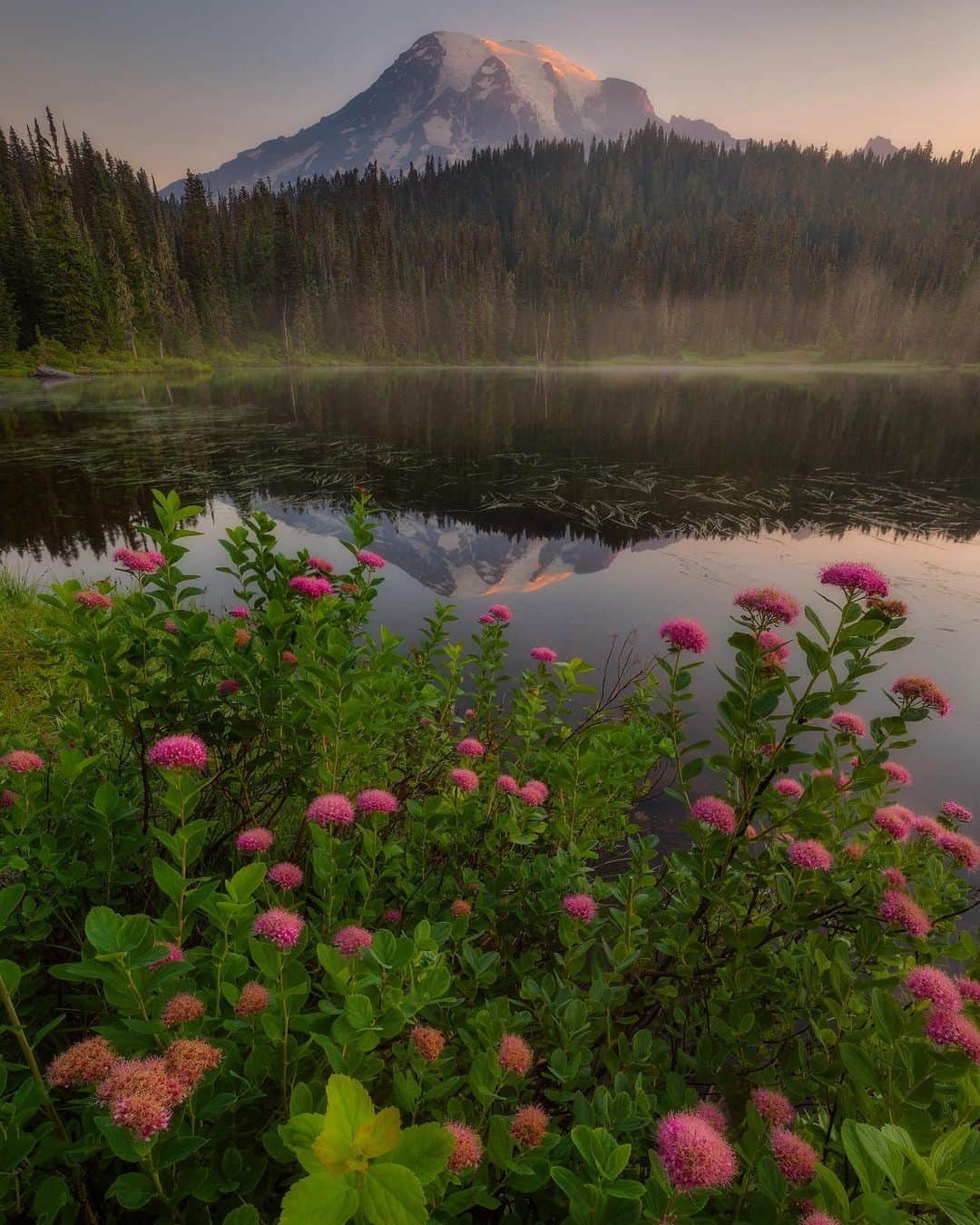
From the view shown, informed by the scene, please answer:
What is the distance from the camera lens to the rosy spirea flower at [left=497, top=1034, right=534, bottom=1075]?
1.71 m

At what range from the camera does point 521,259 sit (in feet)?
392

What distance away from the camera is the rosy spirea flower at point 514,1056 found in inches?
67.2

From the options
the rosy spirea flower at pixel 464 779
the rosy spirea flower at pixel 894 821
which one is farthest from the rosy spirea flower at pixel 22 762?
the rosy spirea flower at pixel 894 821

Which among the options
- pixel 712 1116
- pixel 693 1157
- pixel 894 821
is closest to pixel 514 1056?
pixel 693 1157

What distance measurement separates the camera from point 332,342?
96000mm

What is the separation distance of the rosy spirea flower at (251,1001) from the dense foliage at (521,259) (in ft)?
244

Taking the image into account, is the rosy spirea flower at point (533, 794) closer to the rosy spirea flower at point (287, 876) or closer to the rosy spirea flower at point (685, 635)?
the rosy spirea flower at point (685, 635)

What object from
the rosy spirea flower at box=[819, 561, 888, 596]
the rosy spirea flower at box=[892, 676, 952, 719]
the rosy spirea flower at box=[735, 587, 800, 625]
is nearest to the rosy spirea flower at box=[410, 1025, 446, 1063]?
the rosy spirea flower at box=[735, 587, 800, 625]

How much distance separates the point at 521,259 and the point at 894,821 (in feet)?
455

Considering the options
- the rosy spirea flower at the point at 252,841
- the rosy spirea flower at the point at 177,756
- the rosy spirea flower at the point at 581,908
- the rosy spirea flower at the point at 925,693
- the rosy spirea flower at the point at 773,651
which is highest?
the rosy spirea flower at the point at 773,651

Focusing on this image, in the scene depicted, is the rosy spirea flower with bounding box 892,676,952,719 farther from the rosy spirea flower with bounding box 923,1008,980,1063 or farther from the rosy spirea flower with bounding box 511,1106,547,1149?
the rosy spirea flower with bounding box 511,1106,547,1149

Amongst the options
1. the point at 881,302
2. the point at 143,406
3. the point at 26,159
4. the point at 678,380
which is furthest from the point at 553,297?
the point at 143,406

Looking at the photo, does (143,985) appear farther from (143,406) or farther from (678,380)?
(678,380)

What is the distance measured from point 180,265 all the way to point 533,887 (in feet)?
357
